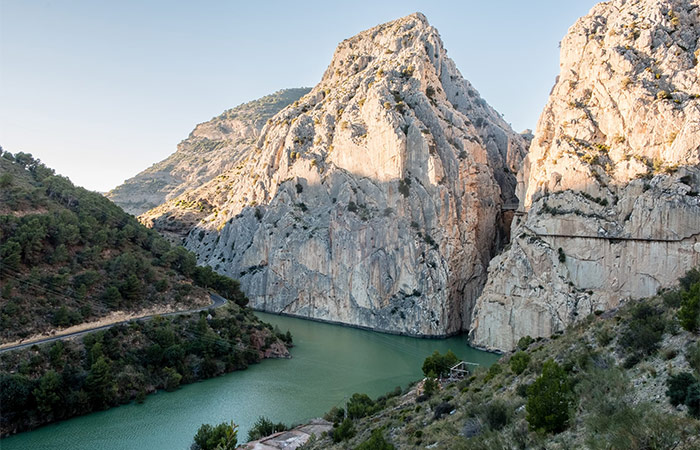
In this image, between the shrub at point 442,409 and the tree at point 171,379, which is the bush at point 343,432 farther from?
the tree at point 171,379

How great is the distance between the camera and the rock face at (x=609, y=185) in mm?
42375

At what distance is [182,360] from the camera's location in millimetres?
39406

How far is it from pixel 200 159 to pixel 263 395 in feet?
371

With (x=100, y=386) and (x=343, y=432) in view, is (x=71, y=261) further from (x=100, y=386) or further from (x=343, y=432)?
(x=343, y=432)

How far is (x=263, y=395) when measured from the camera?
3600 centimetres

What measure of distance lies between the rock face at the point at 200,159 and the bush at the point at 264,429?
99.8 meters

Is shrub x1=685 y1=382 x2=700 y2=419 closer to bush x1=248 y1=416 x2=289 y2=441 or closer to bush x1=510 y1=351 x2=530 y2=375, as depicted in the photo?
bush x1=510 y1=351 x2=530 y2=375

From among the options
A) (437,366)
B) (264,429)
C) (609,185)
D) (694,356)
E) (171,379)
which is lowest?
(264,429)

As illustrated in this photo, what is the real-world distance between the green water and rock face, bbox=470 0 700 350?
7957mm

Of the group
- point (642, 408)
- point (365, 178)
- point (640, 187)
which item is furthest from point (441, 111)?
point (642, 408)

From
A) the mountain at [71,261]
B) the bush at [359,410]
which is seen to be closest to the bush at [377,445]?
the bush at [359,410]

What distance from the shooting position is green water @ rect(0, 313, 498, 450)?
27.9m

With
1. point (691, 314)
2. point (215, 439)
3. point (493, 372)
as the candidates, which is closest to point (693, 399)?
point (691, 314)

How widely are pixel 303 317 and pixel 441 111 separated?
33568 mm
